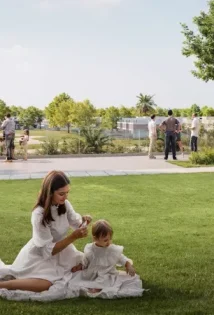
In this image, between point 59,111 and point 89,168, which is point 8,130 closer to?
point 89,168

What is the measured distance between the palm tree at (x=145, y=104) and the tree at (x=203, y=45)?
98.2 m

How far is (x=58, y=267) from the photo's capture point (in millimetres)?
5109

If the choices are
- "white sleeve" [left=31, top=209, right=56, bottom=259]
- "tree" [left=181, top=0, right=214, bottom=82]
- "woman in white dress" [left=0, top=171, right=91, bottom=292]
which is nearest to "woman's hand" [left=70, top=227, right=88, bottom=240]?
"woman in white dress" [left=0, top=171, right=91, bottom=292]

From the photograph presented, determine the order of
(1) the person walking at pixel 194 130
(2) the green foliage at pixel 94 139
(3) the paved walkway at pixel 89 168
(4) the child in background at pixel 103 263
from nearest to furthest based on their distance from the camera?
1. (4) the child in background at pixel 103 263
2. (3) the paved walkway at pixel 89 168
3. (1) the person walking at pixel 194 130
4. (2) the green foliage at pixel 94 139

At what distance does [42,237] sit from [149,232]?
3196 mm

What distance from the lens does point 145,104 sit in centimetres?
13450

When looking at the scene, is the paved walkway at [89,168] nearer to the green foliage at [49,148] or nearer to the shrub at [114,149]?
the green foliage at [49,148]

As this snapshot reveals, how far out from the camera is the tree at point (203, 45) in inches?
1316

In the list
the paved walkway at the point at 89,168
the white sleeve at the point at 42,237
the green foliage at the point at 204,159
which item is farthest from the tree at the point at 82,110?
the white sleeve at the point at 42,237

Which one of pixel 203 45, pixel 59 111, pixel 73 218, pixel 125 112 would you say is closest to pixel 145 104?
pixel 125 112

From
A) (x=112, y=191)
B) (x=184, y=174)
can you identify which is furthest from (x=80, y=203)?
(x=184, y=174)

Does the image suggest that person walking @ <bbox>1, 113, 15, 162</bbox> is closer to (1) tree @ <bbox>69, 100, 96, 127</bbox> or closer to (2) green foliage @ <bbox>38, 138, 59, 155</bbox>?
(2) green foliage @ <bbox>38, 138, 59, 155</bbox>

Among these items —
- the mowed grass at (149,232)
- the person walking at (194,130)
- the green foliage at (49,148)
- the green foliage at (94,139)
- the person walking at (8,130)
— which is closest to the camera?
the mowed grass at (149,232)

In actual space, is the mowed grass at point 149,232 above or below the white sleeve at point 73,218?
below
